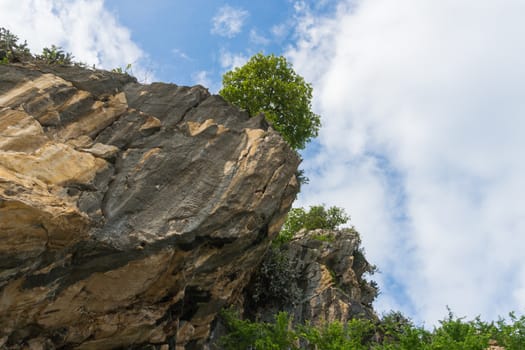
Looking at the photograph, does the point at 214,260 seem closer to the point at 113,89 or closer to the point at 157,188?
the point at 157,188

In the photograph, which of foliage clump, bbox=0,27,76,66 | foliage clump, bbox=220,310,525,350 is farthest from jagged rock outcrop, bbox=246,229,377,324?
foliage clump, bbox=0,27,76,66

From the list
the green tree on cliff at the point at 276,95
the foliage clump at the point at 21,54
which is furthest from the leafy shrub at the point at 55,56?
the green tree on cliff at the point at 276,95

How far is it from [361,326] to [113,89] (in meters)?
17.8

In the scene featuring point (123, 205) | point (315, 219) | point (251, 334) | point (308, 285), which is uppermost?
point (315, 219)

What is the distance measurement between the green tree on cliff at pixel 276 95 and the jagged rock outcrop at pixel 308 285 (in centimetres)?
942

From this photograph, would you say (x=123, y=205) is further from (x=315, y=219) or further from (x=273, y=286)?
(x=315, y=219)

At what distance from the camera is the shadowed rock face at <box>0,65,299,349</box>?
1398cm

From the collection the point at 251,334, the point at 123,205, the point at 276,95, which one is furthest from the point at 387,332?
the point at 276,95

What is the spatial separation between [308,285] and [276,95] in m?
15.9

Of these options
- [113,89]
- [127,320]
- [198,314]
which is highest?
[113,89]

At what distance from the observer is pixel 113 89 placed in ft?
67.8

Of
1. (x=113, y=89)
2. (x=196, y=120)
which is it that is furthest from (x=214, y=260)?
(x=113, y=89)

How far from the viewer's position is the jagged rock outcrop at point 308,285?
28938mm

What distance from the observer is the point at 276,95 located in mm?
37625
